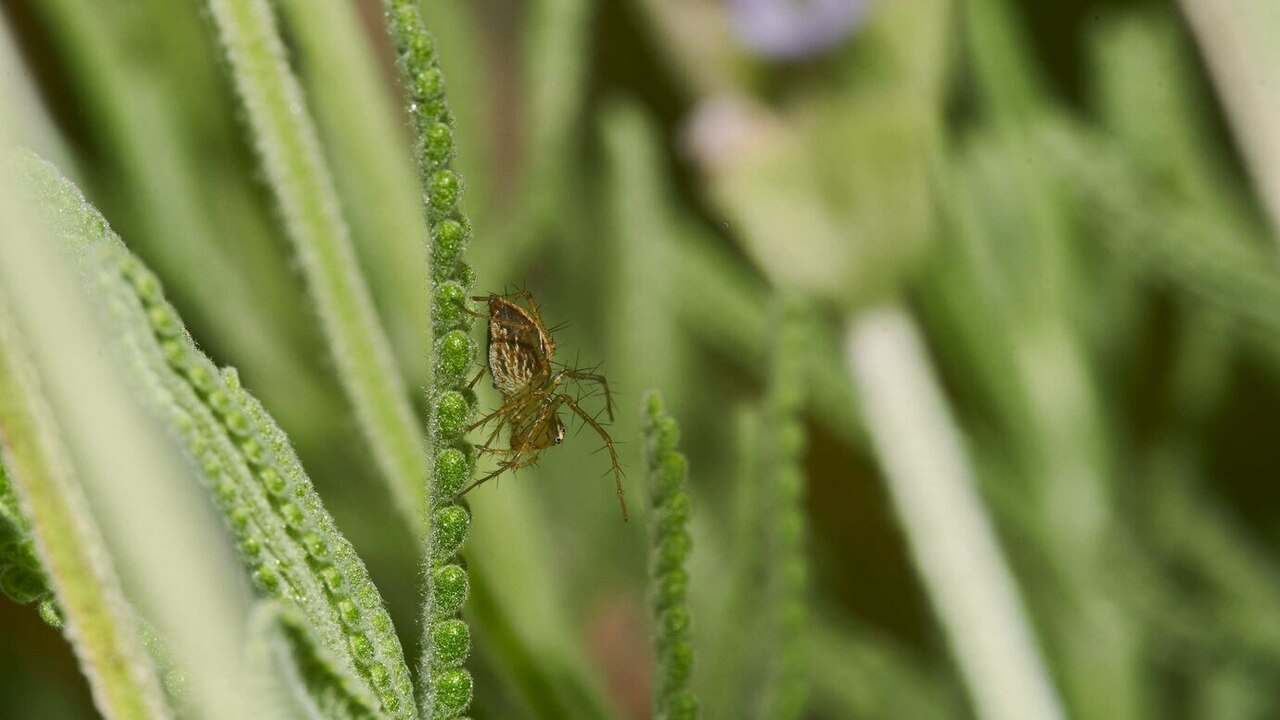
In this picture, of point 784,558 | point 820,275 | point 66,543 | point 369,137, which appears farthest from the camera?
point 820,275

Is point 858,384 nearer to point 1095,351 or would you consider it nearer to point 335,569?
point 1095,351

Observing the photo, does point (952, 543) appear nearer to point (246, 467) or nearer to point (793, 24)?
point (793, 24)

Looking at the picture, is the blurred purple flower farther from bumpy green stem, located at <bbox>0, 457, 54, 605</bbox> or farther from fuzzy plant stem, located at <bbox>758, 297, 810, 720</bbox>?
bumpy green stem, located at <bbox>0, 457, 54, 605</bbox>

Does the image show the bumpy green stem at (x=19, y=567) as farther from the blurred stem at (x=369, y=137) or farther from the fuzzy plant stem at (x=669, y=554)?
the blurred stem at (x=369, y=137)

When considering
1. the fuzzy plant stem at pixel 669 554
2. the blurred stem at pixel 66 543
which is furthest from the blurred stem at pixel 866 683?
the blurred stem at pixel 66 543

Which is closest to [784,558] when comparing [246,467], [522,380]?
[522,380]

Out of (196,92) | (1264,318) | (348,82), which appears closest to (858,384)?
(1264,318)
